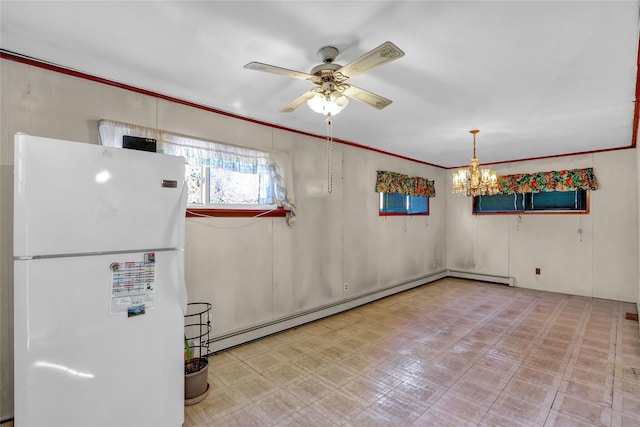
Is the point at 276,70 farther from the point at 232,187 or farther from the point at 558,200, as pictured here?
the point at 558,200

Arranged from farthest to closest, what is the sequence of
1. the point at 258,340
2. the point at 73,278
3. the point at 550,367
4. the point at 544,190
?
the point at 544,190 < the point at 258,340 < the point at 550,367 < the point at 73,278

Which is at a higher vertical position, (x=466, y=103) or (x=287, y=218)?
(x=466, y=103)

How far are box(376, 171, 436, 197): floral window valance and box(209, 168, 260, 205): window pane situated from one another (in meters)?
2.31

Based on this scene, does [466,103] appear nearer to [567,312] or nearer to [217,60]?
[217,60]

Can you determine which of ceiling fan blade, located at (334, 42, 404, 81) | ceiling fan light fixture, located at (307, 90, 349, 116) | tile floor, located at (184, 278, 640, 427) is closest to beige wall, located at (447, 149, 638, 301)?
tile floor, located at (184, 278, 640, 427)


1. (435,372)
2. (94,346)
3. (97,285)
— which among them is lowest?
(435,372)

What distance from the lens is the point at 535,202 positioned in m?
5.64

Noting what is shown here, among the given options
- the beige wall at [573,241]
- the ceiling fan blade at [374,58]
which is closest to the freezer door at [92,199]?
the ceiling fan blade at [374,58]

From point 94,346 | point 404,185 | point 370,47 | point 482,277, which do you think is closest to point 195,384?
point 94,346

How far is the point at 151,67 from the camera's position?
2205 mm

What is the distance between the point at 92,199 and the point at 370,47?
182cm

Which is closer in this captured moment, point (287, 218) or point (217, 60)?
point (217, 60)

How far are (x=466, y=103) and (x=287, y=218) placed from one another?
87.8 inches

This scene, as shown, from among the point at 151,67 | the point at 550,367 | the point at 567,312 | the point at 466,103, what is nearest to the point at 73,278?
the point at 151,67
